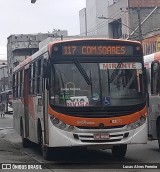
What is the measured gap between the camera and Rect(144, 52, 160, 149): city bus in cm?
1438

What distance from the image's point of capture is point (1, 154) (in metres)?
15.4

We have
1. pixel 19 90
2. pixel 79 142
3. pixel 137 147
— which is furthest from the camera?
pixel 19 90

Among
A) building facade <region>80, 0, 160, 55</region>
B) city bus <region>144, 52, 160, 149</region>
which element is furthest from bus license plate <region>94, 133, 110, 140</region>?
building facade <region>80, 0, 160, 55</region>

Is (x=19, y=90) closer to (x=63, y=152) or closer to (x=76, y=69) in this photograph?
(x=63, y=152)

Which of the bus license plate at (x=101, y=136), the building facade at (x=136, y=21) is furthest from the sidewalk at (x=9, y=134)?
the building facade at (x=136, y=21)

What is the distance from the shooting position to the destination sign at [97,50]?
1245 cm

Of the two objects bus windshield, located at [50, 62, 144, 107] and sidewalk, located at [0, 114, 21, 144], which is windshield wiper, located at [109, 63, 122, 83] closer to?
bus windshield, located at [50, 62, 144, 107]

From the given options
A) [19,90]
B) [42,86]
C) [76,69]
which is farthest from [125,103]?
[19,90]

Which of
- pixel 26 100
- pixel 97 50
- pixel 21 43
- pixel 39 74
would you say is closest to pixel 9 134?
pixel 26 100

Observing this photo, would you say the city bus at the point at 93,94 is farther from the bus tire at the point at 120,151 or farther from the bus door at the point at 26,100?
the bus door at the point at 26,100

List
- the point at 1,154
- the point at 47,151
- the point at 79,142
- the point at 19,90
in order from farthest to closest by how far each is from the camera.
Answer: the point at 19,90
the point at 1,154
the point at 47,151
the point at 79,142

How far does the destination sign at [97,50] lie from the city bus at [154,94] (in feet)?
6.53

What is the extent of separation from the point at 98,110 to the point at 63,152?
3603 millimetres

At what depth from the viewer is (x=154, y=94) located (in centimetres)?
1463
